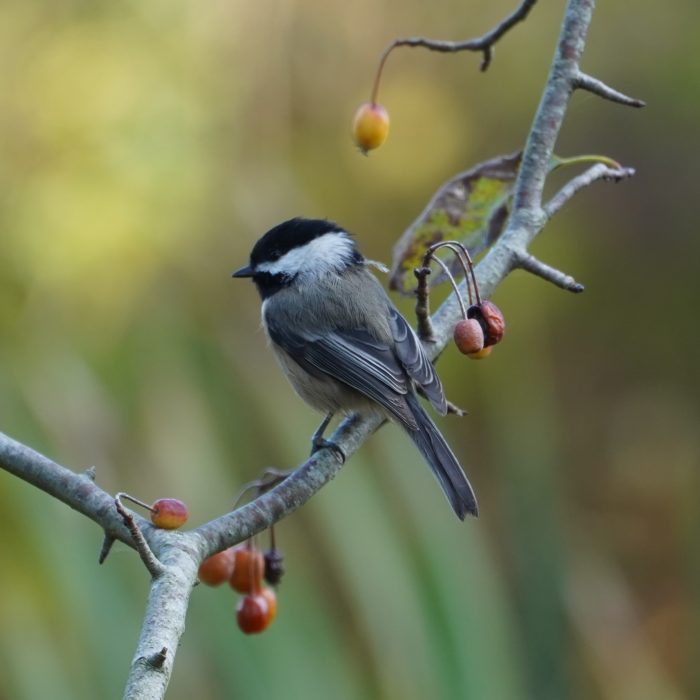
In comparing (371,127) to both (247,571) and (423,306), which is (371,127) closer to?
(423,306)

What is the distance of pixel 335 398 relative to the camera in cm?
253

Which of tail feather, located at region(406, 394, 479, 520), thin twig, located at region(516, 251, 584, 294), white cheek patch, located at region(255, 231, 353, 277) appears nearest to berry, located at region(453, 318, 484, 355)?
thin twig, located at region(516, 251, 584, 294)

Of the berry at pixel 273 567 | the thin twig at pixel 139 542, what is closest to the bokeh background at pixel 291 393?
the berry at pixel 273 567

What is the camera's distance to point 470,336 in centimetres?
165

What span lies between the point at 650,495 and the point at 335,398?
2178mm

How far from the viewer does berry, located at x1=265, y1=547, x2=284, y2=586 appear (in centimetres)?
197

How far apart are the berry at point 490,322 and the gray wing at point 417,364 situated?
17.5 inches

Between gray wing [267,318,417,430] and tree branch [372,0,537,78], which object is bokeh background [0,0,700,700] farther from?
tree branch [372,0,537,78]

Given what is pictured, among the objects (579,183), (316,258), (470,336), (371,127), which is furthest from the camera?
(316,258)

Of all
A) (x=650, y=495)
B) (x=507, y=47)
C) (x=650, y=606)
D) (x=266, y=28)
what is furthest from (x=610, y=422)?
(x=266, y=28)

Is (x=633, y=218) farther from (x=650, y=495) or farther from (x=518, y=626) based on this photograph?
(x=518, y=626)

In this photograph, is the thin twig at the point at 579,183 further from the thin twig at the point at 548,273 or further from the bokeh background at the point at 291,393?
the bokeh background at the point at 291,393

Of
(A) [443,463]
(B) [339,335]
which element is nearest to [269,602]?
(A) [443,463]

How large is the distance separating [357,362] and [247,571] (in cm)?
70
